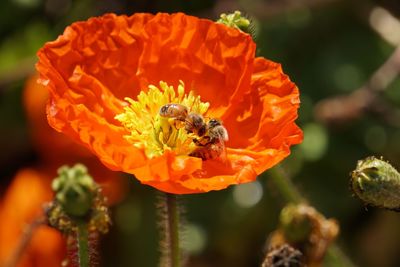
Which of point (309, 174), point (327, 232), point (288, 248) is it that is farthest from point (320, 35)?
point (288, 248)

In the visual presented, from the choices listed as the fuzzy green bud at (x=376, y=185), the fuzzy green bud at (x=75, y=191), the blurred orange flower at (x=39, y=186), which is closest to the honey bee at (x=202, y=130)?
the fuzzy green bud at (x=376, y=185)

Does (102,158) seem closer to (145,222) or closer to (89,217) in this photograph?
(89,217)

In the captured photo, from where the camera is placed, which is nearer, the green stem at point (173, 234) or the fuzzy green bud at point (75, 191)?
the fuzzy green bud at point (75, 191)

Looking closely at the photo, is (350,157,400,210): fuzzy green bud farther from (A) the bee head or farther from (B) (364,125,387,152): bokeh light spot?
(B) (364,125,387,152): bokeh light spot

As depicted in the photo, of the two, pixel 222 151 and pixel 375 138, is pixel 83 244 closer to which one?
pixel 222 151

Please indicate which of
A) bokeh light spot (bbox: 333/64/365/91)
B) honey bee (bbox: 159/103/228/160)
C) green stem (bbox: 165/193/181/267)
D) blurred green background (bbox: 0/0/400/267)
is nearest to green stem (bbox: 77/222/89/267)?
green stem (bbox: 165/193/181/267)

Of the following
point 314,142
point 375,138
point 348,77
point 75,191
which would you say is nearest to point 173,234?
point 75,191

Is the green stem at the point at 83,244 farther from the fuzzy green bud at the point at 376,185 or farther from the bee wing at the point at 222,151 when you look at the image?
the fuzzy green bud at the point at 376,185
